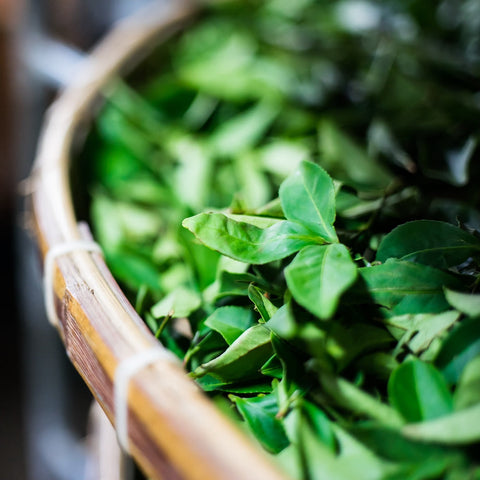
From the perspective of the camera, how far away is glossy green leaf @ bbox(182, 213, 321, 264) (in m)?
0.30

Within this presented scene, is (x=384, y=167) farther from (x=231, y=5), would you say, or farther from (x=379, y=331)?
(x=231, y=5)

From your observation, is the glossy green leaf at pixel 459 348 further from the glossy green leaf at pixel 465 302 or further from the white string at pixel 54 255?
the white string at pixel 54 255

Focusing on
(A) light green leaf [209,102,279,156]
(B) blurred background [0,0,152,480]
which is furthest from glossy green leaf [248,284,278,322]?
(B) blurred background [0,0,152,480]

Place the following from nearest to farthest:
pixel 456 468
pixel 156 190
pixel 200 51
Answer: pixel 456 468
pixel 156 190
pixel 200 51

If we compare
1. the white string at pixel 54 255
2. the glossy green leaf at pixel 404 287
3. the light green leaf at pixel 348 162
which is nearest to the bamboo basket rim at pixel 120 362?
the white string at pixel 54 255

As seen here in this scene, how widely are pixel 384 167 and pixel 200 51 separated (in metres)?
0.33

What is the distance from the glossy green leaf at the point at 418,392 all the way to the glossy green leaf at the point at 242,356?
7 cm

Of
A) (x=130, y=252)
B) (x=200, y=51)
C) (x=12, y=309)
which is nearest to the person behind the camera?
(x=130, y=252)

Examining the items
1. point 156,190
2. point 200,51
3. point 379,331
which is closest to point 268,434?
point 379,331

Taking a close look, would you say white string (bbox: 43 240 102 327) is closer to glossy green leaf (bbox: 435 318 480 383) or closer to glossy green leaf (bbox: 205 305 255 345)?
glossy green leaf (bbox: 205 305 255 345)

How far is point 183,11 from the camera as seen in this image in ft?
2.48

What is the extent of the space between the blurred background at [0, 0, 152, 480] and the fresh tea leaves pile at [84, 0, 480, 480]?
21 centimetres

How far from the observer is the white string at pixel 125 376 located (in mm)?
271

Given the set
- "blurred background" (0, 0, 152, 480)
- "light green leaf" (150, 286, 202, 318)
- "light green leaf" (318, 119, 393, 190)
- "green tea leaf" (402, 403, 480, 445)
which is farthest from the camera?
"blurred background" (0, 0, 152, 480)
